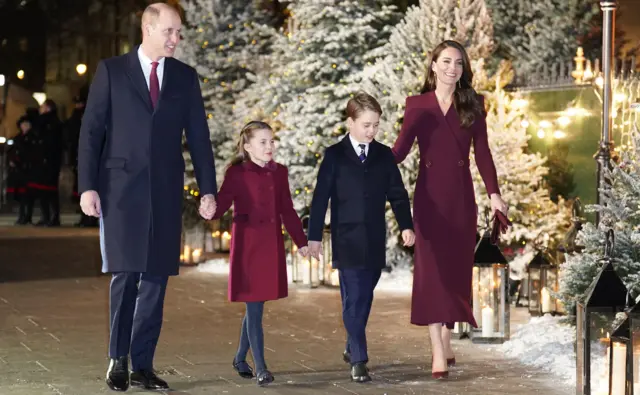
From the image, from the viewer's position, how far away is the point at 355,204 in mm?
8898

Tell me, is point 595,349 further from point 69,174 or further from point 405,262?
point 69,174

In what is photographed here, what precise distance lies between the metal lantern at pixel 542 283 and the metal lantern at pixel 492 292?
1.52 m

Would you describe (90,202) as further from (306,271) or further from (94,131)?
(306,271)

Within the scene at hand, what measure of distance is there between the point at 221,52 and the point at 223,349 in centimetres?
961

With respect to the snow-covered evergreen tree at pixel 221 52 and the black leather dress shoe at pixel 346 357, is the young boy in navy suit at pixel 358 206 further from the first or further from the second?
the snow-covered evergreen tree at pixel 221 52

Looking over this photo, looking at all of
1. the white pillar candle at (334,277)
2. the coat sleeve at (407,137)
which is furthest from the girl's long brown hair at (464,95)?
the white pillar candle at (334,277)

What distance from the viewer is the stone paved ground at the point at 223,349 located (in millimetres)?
8461

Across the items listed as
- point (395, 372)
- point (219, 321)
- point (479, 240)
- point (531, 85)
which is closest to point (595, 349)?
point (395, 372)

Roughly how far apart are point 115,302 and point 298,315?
406 centimetres

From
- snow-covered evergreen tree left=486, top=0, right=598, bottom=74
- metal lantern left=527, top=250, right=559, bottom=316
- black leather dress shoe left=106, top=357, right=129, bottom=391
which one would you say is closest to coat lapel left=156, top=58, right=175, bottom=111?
black leather dress shoe left=106, top=357, right=129, bottom=391

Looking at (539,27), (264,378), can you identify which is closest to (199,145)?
(264,378)

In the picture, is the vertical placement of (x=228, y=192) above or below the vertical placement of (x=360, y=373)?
above

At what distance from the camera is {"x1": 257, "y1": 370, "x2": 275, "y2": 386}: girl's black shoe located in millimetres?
8484

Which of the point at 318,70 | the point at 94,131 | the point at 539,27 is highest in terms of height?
the point at 539,27
